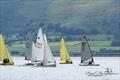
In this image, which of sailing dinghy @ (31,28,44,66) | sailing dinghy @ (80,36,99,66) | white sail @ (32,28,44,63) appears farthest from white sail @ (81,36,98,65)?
white sail @ (32,28,44,63)

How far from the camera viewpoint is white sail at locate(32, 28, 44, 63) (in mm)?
92850

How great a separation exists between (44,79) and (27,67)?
106 ft

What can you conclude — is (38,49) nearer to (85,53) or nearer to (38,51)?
(38,51)

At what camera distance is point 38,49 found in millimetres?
94125

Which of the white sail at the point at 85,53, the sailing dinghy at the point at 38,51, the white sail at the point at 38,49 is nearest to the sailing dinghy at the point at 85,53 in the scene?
the white sail at the point at 85,53

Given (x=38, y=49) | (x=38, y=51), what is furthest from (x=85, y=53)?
(x=38, y=49)

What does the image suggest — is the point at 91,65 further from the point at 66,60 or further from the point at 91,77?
the point at 91,77

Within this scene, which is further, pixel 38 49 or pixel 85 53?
pixel 85 53

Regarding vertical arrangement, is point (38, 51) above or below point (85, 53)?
above

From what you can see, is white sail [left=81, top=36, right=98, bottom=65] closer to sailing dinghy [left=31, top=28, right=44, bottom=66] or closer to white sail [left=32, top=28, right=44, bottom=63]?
sailing dinghy [left=31, top=28, right=44, bottom=66]

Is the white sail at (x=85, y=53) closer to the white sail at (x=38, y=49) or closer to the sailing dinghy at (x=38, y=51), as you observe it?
the sailing dinghy at (x=38, y=51)

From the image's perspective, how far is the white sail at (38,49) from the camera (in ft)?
305

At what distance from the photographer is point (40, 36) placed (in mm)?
92625

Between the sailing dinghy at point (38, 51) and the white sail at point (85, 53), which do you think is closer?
the sailing dinghy at point (38, 51)
